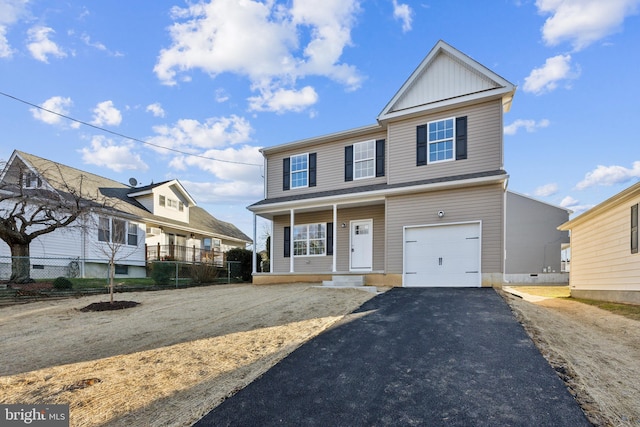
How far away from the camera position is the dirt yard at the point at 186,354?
11.4 ft

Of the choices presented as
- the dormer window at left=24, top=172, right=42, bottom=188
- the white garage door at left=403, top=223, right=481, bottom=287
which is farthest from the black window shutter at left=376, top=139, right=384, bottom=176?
the dormer window at left=24, top=172, right=42, bottom=188

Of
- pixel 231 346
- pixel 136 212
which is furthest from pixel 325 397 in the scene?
pixel 136 212

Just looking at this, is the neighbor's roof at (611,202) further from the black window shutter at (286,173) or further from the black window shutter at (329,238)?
the black window shutter at (286,173)

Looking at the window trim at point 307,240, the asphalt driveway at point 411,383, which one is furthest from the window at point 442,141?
the asphalt driveway at point 411,383

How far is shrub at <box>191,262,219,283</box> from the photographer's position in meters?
16.6

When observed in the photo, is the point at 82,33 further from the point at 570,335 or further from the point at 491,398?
the point at 570,335

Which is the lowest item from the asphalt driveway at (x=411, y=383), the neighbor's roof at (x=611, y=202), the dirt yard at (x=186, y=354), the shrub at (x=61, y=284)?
the shrub at (x=61, y=284)

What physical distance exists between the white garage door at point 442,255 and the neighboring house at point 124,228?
39.6 ft

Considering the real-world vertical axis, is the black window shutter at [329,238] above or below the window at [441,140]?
below

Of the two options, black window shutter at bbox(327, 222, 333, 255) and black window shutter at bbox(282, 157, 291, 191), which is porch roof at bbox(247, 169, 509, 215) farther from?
black window shutter at bbox(327, 222, 333, 255)

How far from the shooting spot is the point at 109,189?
21.0 metres

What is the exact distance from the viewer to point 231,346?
525 centimetres

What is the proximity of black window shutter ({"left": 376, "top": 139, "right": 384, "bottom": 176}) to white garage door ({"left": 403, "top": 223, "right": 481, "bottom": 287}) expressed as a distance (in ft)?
9.21

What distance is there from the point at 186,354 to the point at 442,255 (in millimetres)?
8984
